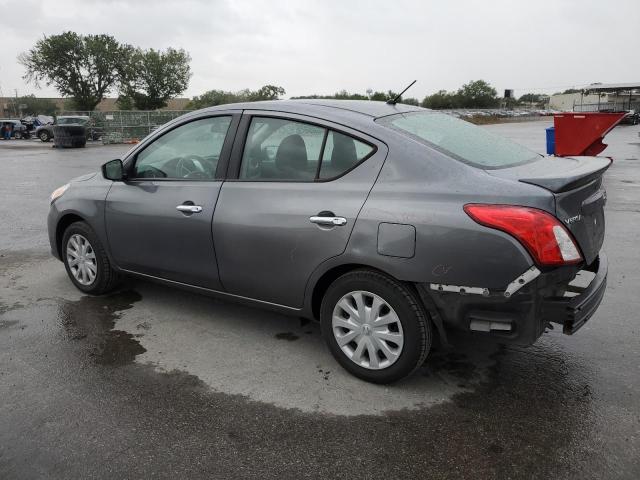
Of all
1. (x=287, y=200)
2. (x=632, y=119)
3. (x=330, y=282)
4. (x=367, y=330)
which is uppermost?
(x=632, y=119)

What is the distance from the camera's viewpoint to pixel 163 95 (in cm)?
6488

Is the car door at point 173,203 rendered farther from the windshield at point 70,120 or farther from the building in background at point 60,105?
the building in background at point 60,105

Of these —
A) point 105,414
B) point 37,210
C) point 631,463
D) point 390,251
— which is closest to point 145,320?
point 105,414

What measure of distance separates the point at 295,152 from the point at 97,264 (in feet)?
7.38

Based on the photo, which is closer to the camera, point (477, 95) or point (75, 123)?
point (75, 123)

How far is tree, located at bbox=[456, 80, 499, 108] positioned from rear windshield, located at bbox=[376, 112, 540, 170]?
107 meters

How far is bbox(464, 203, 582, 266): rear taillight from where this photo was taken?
2.80 meters

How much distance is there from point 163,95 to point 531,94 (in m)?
121

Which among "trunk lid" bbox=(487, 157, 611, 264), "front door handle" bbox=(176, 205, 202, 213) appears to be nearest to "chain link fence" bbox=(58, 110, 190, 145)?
"front door handle" bbox=(176, 205, 202, 213)

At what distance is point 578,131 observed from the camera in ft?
42.2

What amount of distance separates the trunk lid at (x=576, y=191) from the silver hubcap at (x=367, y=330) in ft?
3.30

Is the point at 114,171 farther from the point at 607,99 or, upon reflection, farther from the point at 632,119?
the point at 607,99

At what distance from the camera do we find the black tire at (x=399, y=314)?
123 inches

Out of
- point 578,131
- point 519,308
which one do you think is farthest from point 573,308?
point 578,131
